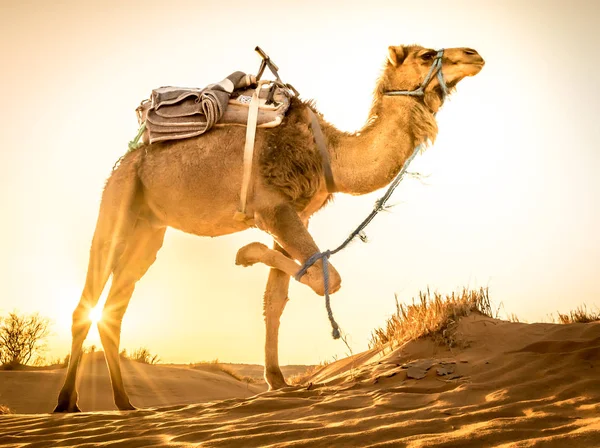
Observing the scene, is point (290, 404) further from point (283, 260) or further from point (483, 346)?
point (483, 346)

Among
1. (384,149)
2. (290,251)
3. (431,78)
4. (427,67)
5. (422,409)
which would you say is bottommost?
(422,409)

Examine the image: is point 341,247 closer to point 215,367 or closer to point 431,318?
point 431,318

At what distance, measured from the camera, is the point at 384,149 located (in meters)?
5.49

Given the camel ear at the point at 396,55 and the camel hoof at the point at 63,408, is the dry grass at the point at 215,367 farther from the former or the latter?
the camel ear at the point at 396,55

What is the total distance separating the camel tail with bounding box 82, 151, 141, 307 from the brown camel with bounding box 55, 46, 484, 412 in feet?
0.03

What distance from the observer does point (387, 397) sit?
3875 millimetres

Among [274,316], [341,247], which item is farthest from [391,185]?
[274,316]

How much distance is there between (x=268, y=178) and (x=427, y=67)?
75.7 inches

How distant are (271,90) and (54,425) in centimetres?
353

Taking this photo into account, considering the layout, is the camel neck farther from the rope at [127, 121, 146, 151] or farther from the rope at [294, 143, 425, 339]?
the rope at [127, 121, 146, 151]

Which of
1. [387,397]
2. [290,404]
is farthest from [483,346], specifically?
[290,404]

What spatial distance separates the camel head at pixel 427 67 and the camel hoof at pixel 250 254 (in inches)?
82.6

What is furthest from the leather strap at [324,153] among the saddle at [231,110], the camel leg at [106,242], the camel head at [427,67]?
the camel leg at [106,242]

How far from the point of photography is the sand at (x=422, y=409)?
277 cm
